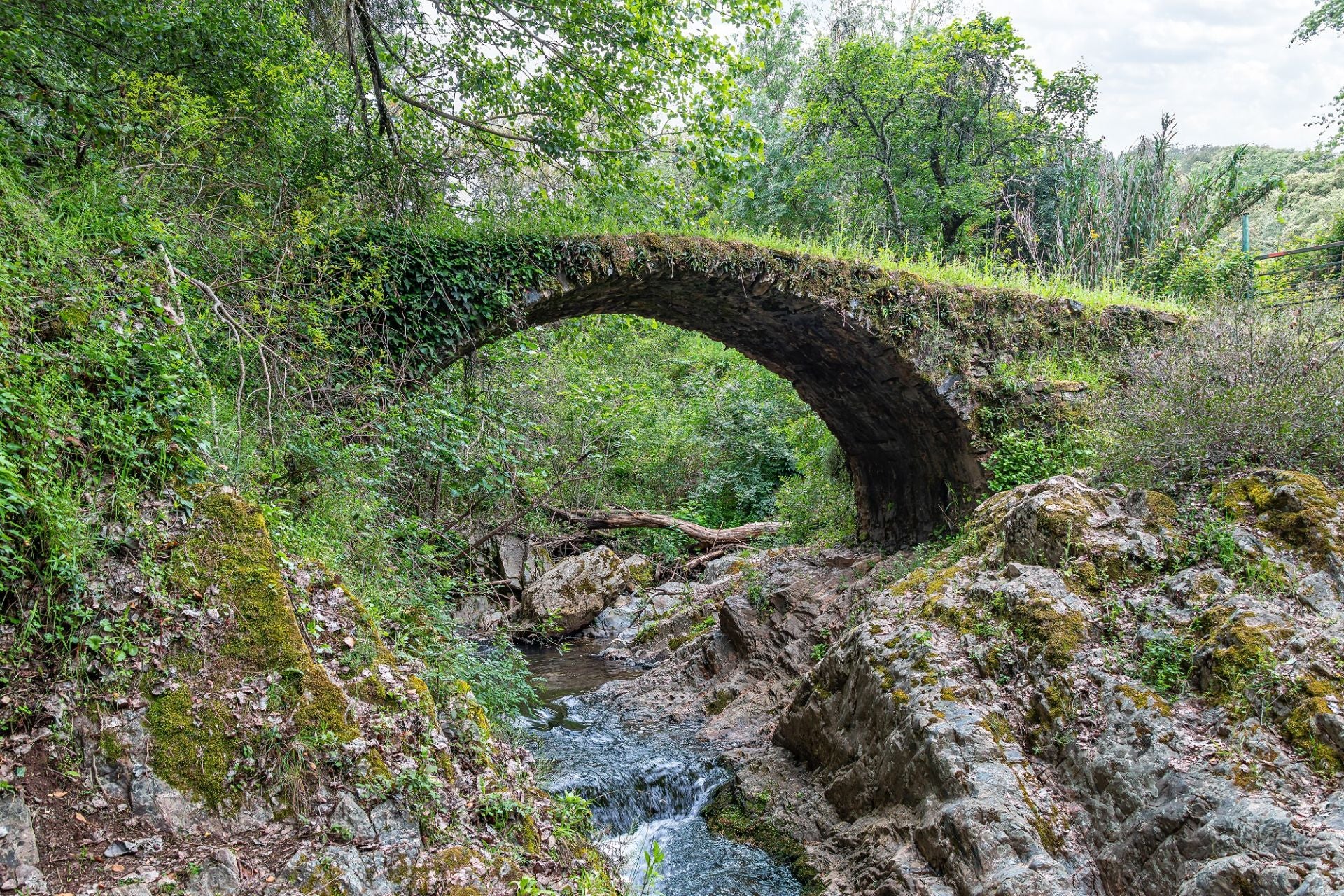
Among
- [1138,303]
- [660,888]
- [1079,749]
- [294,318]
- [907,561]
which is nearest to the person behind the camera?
[1079,749]

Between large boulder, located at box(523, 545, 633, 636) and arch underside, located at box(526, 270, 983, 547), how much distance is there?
16.2 ft

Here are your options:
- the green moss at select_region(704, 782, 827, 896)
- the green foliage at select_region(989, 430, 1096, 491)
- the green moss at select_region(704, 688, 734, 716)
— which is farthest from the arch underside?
the green moss at select_region(704, 782, 827, 896)

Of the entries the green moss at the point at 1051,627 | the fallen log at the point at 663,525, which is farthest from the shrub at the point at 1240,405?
the fallen log at the point at 663,525

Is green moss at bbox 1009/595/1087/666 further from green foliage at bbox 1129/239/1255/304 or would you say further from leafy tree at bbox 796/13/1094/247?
leafy tree at bbox 796/13/1094/247

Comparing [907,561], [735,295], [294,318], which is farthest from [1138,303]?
[294,318]

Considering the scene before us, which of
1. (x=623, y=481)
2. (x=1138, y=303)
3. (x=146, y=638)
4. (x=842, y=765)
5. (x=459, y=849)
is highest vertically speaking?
(x=1138, y=303)

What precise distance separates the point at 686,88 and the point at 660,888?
7.30 m

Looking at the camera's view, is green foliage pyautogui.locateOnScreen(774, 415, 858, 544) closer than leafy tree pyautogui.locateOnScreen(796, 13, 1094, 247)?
Yes

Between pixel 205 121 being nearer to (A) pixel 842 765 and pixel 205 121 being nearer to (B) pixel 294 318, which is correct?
(B) pixel 294 318

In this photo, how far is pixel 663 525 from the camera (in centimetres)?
1439

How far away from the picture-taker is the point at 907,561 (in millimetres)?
8578

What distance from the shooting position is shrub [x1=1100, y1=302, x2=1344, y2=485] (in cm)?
520

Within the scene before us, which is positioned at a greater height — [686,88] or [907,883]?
[686,88]

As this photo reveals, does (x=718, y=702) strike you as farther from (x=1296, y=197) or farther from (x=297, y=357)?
(x=1296, y=197)
